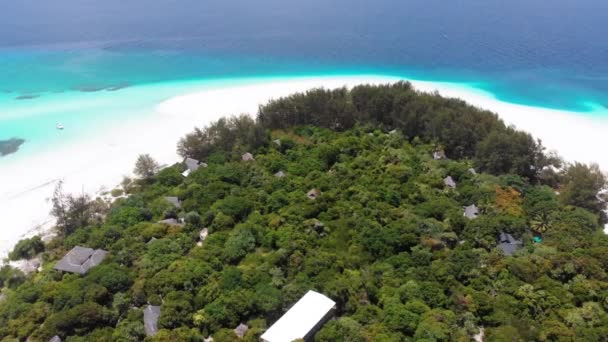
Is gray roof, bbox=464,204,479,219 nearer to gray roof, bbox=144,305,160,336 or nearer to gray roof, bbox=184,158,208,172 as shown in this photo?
gray roof, bbox=144,305,160,336

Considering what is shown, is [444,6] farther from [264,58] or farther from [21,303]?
[21,303]

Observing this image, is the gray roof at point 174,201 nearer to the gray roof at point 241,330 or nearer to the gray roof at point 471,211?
the gray roof at point 241,330

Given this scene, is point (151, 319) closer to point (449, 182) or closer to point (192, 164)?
point (192, 164)

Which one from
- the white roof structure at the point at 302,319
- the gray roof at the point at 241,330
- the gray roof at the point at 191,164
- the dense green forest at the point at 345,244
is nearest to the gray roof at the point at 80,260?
the dense green forest at the point at 345,244

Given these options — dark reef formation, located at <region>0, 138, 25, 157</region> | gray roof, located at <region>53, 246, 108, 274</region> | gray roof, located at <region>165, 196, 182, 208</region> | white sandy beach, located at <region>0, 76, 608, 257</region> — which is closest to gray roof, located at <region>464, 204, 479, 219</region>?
white sandy beach, located at <region>0, 76, 608, 257</region>

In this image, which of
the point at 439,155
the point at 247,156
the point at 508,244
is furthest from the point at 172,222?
the point at 439,155
